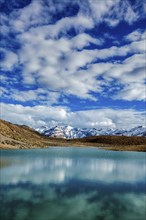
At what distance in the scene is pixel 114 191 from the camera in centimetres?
3303

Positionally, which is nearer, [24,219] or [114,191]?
[24,219]

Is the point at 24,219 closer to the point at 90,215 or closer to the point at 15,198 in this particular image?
the point at 90,215

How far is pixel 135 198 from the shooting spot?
2903cm

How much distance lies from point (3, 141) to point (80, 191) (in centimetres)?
10495

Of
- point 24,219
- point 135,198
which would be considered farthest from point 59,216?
point 135,198

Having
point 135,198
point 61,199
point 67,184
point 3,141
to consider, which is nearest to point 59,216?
point 61,199

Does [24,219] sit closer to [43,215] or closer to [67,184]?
[43,215]

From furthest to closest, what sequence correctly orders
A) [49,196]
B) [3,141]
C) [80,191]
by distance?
1. [3,141]
2. [80,191]
3. [49,196]

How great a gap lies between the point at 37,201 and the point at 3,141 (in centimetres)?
10949

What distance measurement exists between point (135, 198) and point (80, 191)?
245 inches

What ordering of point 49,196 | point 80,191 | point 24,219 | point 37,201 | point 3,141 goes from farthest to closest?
point 3,141, point 80,191, point 49,196, point 37,201, point 24,219

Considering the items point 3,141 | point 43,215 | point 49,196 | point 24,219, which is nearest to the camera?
point 24,219

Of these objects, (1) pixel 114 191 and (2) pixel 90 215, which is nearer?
(2) pixel 90 215

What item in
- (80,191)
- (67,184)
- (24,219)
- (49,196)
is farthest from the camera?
(67,184)
